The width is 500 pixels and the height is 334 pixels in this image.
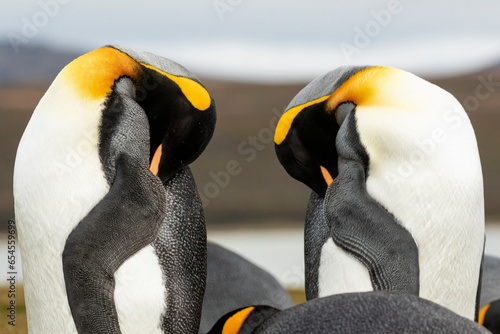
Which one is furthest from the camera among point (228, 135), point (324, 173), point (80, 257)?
point (228, 135)

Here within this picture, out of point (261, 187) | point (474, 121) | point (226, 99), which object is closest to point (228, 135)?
point (261, 187)

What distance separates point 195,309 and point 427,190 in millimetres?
824

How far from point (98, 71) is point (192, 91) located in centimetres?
30

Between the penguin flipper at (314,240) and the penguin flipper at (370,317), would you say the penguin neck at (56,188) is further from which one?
the penguin flipper at (370,317)

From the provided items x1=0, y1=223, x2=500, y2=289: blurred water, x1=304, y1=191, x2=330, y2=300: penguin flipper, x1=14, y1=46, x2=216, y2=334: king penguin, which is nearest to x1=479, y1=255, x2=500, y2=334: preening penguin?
x1=304, y1=191, x2=330, y2=300: penguin flipper

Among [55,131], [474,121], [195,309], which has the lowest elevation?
[474,121]

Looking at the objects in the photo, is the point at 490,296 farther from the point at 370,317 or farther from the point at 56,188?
the point at 370,317

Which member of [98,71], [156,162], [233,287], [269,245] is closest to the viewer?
[98,71]

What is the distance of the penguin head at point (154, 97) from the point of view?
6.47 feet

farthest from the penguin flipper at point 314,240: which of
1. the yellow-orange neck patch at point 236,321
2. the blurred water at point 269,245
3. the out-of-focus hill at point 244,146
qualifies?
the out-of-focus hill at point 244,146

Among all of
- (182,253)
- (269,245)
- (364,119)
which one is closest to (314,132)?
(364,119)

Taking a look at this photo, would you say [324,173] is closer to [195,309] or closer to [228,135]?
[195,309]

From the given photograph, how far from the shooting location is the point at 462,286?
209 centimetres

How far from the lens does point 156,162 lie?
6.94ft
